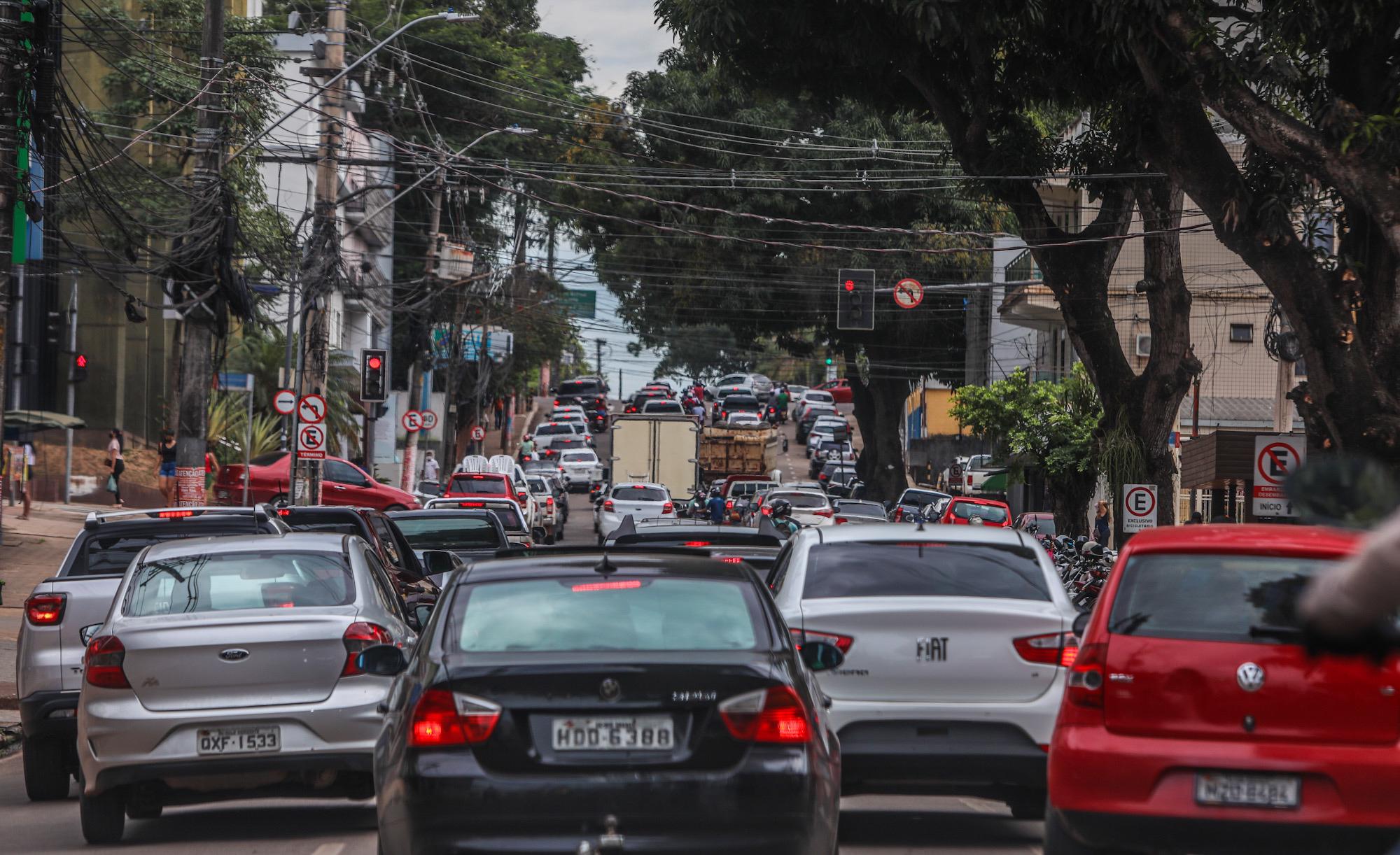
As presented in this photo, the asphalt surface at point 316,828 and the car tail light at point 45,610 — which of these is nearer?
the asphalt surface at point 316,828

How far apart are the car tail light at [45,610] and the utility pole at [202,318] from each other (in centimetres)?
1130

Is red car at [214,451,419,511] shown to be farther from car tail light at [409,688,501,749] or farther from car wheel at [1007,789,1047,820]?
car tail light at [409,688,501,749]

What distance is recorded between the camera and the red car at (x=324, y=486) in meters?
34.6

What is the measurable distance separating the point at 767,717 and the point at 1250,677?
2.12 m

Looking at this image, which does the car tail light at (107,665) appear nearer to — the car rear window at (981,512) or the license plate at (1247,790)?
the license plate at (1247,790)

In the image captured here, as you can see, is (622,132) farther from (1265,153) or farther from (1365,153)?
(1365,153)

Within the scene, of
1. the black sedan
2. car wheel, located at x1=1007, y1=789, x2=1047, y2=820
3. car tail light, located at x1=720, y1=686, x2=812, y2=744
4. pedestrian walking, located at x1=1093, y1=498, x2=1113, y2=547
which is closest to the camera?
the black sedan

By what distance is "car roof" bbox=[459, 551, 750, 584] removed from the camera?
700 cm

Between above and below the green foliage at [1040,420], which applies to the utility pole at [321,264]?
above

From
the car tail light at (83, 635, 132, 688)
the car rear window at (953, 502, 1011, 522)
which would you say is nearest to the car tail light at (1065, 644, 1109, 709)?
the car tail light at (83, 635, 132, 688)

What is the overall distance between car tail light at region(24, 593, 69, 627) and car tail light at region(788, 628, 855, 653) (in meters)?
4.78

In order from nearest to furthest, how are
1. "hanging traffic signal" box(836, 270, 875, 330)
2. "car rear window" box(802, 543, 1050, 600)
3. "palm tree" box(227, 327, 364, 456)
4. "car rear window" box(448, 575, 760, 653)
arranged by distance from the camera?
"car rear window" box(448, 575, 760, 653) → "car rear window" box(802, 543, 1050, 600) → "hanging traffic signal" box(836, 270, 875, 330) → "palm tree" box(227, 327, 364, 456)

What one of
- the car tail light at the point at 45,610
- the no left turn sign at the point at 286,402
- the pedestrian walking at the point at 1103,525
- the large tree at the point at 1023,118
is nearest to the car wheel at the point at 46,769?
the car tail light at the point at 45,610

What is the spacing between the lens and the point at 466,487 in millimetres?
36156
